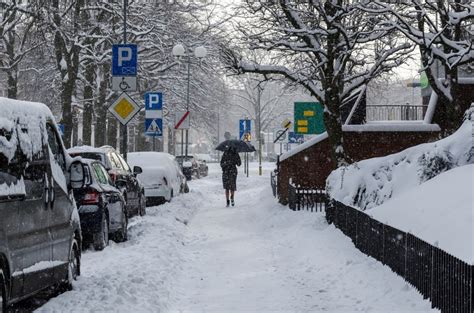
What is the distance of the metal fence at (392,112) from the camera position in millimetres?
27719

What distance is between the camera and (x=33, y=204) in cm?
745

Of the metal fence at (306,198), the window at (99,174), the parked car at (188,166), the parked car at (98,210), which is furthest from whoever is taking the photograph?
the parked car at (188,166)

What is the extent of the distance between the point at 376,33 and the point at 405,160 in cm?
465

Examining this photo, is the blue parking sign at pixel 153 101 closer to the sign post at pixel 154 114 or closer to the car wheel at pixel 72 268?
the sign post at pixel 154 114

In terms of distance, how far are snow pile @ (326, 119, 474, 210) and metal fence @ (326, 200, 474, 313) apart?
97 centimetres

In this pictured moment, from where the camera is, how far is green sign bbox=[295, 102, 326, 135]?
79.0 feet

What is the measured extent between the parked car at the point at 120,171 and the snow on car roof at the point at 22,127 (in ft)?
24.0

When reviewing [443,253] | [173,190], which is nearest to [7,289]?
[443,253]

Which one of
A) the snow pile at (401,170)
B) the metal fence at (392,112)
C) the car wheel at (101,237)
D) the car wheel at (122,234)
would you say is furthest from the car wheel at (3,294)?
the metal fence at (392,112)

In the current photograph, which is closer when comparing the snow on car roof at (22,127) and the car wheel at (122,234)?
the snow on car roof at (22,127)

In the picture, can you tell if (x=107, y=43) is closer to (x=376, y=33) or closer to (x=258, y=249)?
(x=376, y=33)

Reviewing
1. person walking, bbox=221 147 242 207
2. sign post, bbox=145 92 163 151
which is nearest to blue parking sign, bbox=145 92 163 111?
sign post, bbox=145 92 163 151

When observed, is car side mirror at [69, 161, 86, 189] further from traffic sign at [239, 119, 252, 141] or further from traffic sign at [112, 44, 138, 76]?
traffic sign at [239, 119, 252, 141]

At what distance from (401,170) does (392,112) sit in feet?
48.8
